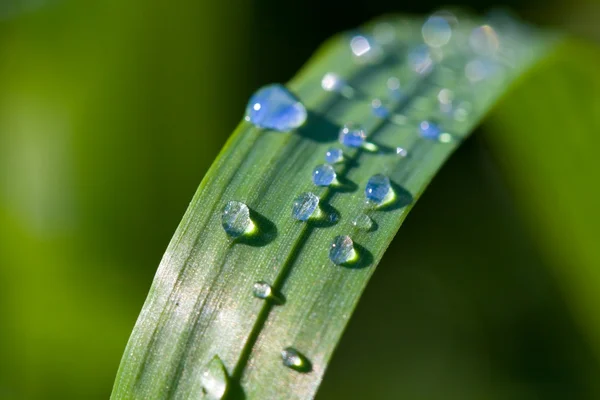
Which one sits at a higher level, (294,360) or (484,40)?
(484,40)

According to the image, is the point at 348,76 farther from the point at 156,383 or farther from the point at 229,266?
the point at 156,383

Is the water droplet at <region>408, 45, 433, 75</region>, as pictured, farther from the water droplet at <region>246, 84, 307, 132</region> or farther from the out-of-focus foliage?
the out-of-focus foliage

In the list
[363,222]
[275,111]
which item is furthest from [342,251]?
[275,111]

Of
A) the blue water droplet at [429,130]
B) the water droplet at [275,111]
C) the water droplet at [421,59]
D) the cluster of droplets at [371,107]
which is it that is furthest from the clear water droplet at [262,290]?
the water droplet at [421,59]

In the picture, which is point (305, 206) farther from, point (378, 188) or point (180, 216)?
point (180, 216)

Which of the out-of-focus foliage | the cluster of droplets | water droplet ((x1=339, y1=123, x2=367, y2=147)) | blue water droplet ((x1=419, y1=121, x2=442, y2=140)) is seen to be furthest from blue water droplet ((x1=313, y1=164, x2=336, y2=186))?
the out-of-focus foliage

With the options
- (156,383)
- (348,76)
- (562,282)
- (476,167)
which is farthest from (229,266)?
(476,167)
